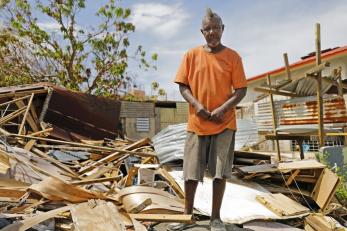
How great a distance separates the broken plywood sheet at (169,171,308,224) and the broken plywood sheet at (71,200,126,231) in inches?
39.7

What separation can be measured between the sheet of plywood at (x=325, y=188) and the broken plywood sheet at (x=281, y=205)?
13.2 inches

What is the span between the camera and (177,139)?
5.71 metres

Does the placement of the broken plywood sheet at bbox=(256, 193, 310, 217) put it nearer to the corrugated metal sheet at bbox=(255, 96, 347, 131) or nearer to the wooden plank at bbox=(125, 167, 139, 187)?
the wooden plank at bbox=(125, 167, 139, 187)

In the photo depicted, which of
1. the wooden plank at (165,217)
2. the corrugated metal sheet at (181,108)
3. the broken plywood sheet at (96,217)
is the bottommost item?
the wooden plank at (165,217)

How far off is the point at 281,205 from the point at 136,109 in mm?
16995

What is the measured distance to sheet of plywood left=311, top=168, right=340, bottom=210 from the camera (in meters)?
4.13

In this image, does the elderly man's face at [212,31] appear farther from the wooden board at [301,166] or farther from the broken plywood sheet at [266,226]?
the wooden board at [301,166]

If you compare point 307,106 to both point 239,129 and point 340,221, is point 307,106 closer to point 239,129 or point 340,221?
point 239,129

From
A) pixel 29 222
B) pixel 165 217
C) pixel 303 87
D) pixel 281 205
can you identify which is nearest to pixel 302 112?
pixel 303 87

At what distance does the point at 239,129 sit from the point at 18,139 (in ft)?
13.1

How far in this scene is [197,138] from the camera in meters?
3.19

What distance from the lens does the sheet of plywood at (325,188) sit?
4.13 m

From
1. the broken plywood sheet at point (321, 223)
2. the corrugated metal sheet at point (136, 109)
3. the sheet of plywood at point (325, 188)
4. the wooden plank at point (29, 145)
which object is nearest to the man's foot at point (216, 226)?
→ the broken plywood sheet at point (321, 223)

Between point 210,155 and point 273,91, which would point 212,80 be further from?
point 273,91
